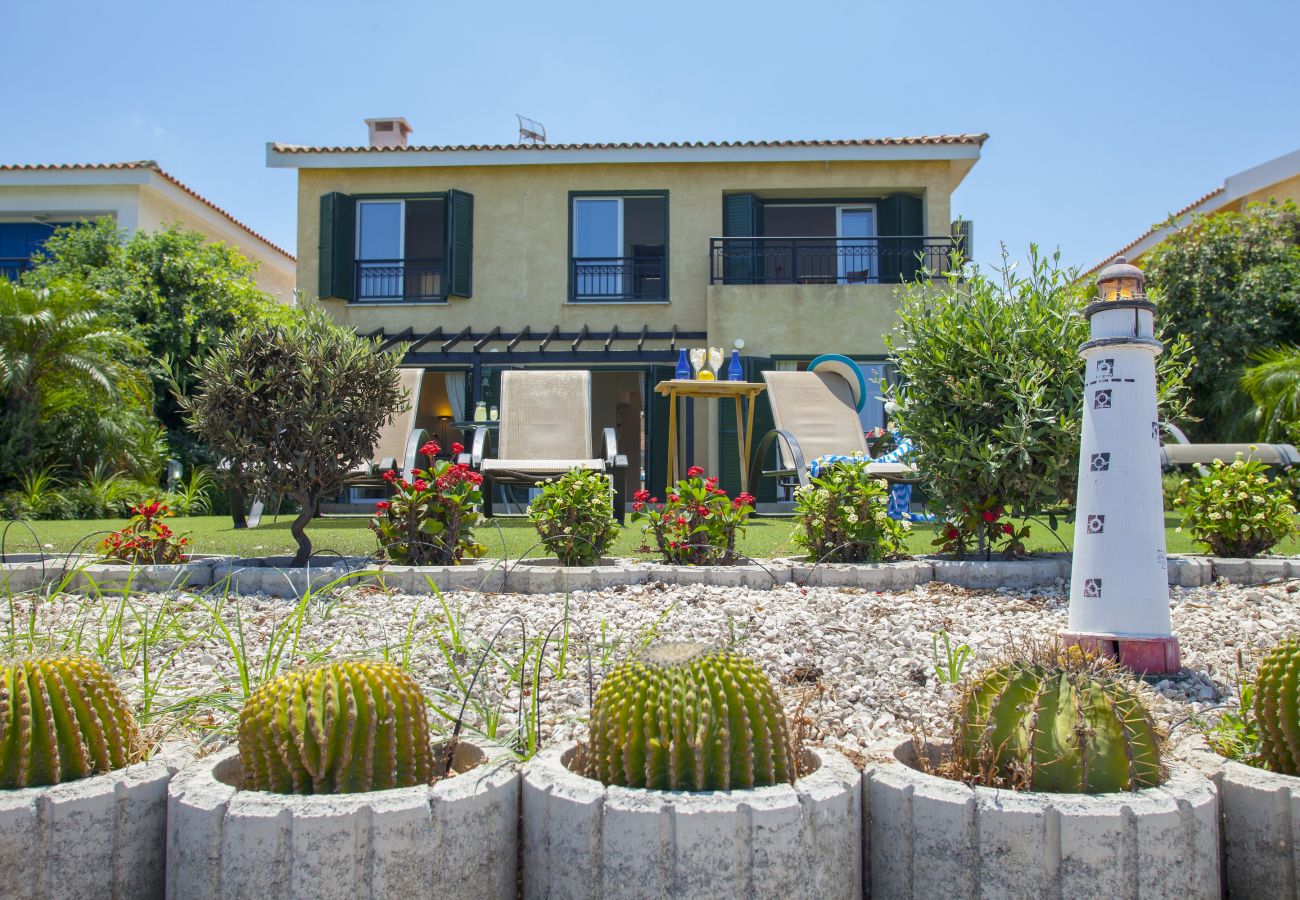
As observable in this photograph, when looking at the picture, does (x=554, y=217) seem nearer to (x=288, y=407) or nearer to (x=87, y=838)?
(x=288, y=407)

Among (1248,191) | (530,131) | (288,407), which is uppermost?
(530,131)

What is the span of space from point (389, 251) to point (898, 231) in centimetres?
730

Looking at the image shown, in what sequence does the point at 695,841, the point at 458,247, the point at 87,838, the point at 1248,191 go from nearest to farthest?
the point at 695,841 → the point at 87,838 → the point at 458,247 → the point at 1248,191

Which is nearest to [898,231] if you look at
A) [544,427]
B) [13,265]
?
[544,427]

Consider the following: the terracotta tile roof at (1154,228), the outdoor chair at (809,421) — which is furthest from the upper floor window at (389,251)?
the terracotta tile roof at (1154,228)

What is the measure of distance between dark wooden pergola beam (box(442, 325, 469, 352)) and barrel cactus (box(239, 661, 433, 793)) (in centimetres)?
1069

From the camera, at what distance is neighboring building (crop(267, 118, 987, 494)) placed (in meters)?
13.1

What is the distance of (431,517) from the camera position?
428cm

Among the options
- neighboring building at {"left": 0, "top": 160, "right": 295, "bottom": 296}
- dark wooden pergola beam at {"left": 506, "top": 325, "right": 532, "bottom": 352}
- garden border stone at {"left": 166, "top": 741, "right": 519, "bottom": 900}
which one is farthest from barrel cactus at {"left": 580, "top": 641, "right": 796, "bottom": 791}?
neighboring building at {"left": 0, "top": 160, "right": 295, "bottom": 296}

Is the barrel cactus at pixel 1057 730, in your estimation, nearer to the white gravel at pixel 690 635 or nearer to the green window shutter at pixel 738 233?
the white gravel at pixel 690 635

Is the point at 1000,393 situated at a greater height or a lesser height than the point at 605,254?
lesser

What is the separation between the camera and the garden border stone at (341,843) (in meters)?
1.33

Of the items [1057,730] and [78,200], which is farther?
[78,200]

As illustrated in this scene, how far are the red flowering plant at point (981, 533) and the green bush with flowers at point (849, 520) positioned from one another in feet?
1.31
